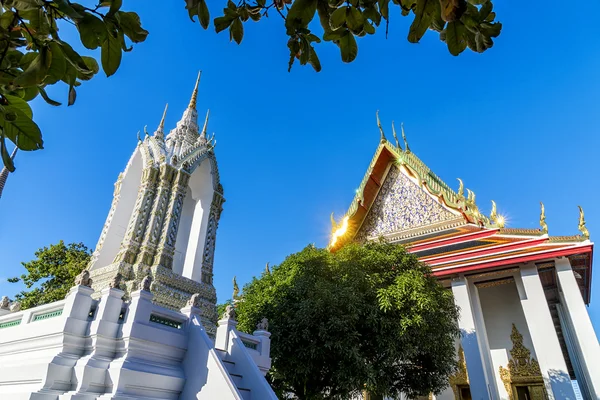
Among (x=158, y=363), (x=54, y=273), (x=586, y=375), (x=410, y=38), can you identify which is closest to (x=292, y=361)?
(x=158, y=363)

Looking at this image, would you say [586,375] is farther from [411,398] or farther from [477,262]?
[411,398]

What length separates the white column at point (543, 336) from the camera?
34.8 feet

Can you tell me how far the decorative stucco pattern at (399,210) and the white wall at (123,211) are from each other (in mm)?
9801

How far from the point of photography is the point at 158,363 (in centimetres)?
533

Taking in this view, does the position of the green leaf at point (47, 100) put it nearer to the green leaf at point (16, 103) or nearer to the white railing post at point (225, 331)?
the green leaf at point (16, 103)

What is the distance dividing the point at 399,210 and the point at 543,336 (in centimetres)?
722

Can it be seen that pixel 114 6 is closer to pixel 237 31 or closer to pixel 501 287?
pixel 237 31

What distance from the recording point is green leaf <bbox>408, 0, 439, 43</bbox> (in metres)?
1.18

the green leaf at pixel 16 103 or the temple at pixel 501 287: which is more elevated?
the temple at pixel 501 287

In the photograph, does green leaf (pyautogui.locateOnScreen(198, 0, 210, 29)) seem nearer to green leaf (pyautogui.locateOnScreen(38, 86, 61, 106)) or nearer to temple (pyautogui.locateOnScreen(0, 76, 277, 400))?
green leaf (pyautogui.locateOnScreen(38, 86, 61, 106))

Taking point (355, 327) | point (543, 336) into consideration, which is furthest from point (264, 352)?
point (543, 336)

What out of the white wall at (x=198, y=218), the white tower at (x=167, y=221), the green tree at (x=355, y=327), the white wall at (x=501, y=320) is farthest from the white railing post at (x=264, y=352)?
the white wall at (x=501, y=320)

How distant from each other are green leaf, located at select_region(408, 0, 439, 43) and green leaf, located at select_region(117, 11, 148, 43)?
890 mm

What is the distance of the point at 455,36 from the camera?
1239 millimetres
